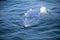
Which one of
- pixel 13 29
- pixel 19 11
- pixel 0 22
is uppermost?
pixel 19 11

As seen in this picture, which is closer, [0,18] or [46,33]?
[46,33]

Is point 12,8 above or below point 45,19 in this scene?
above

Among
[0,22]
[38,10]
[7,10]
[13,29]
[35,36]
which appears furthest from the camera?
[7,10]

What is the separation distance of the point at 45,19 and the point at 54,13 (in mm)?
479

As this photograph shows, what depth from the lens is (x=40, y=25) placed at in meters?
3.87

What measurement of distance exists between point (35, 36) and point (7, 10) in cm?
163

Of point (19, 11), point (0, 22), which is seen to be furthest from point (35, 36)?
point (19, 11)

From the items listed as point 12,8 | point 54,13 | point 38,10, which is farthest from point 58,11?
point 12,8

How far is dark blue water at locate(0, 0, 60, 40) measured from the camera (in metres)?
3.51

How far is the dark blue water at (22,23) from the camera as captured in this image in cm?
351

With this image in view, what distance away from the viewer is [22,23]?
3.96 metres

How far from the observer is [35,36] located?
348 centimetres

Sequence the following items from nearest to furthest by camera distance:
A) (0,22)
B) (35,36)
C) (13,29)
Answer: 1. (35,36)
2. (13,29)
3. (0,22)

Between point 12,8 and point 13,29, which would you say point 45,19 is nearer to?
point 13,29
